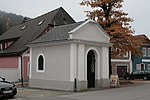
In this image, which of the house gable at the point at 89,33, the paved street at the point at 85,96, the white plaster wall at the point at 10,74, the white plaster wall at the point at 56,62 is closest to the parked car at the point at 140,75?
the white plaster wall at the point at 10,74

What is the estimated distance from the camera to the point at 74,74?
884 inches

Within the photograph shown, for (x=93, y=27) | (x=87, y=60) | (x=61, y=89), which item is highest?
(x=93, y=27)

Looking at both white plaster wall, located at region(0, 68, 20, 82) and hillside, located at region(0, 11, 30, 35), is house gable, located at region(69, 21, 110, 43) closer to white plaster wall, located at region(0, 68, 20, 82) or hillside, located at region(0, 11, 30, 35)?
white plaster wall, located at region(0, 68, 20, 82)

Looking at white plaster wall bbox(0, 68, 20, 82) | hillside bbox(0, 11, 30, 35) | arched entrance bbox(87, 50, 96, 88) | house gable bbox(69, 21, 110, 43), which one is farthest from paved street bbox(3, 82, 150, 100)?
hillside bbox(0, 11, 30, 35)

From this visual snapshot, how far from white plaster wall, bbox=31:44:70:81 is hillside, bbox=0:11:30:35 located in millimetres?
34700

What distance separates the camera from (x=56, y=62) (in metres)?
23.8

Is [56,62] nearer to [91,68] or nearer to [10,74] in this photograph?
[91,68]

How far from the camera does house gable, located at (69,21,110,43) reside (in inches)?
914

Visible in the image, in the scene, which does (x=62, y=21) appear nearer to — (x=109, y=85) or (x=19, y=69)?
(x=19, y=69)

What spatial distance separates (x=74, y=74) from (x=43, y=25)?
17375 mm

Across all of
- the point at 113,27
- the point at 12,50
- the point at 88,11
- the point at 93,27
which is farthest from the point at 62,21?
the point at 93,27

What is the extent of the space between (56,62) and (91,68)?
11.3 feet

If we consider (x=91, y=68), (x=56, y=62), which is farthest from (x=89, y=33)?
(x=56, y=62)

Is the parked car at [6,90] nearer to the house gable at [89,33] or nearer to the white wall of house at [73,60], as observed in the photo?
the white wall of house at [73,60]
